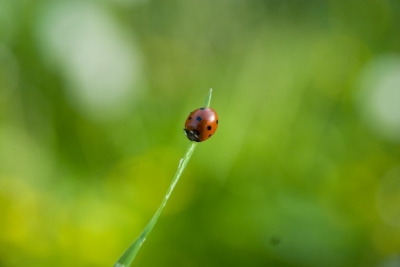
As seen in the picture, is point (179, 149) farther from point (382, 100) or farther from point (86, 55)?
point (382, 100)

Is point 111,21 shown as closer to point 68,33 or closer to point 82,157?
point 68,33

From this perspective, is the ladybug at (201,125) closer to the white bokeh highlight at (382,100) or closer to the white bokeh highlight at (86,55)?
the white bokeh highlight at (86,55)

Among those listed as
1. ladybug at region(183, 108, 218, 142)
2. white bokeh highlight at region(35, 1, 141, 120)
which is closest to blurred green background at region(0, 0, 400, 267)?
white bokeh highlight at region(35, 1, 141, 120)

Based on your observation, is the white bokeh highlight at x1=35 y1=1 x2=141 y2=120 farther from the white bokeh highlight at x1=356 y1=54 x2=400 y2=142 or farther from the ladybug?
the white bokeh highlight at x1=356 y1=54 x2=400 y2=142

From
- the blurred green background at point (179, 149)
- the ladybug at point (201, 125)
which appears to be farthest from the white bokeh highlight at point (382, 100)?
the ladybug at point (201, 125)

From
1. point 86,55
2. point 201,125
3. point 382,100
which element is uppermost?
point 382,100

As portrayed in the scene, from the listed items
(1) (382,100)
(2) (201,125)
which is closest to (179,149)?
(2) (201,125)

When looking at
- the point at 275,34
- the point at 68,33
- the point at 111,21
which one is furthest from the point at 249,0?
the point at 68,33
